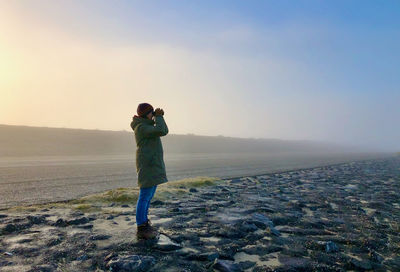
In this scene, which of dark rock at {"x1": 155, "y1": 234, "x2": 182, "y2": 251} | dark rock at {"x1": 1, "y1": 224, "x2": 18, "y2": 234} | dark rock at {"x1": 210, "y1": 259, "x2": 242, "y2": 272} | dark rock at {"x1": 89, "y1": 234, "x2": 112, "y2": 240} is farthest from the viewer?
dark rock at {"x1": 1, "y1": 224, "x2": 18, "y2": 234}

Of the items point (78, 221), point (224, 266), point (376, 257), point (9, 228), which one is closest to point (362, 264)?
point (376, 257)

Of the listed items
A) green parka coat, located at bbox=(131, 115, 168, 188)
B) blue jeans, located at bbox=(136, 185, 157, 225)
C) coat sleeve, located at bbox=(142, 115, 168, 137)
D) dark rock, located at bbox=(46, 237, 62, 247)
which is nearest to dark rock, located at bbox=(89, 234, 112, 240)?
dark rock, located at bbox=(46, 237, 62, 247)

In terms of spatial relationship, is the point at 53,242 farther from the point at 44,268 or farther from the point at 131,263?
the point at 131,263

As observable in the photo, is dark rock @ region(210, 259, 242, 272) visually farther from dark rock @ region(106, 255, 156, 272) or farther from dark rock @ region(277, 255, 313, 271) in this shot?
dark rock @ region(106, 255, 156, 272)

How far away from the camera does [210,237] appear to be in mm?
5477

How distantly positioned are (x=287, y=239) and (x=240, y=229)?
0.94 metres

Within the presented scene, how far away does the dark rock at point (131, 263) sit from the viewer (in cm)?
399

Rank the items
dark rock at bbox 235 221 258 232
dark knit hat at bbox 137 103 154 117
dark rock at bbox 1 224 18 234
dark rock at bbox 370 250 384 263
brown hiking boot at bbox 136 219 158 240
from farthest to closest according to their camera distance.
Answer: dark rock at bbox 235 221 258 232 < dark rock at bbox 1 224 18 234 < dark knit hat at bbox 137 103 154 117 < brown hiking boot at bbox 136 219 158 240 < dark rock at bbox 370 250 384 263

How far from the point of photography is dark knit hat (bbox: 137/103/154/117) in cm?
542

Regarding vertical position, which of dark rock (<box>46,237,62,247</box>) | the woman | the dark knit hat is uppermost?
the dark knit hat

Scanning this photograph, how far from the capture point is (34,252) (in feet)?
15.0

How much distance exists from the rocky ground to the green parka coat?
42.9 inches

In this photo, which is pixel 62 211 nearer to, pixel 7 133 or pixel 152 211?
pixel 152 211

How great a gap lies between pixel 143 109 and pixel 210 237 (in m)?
2.78
